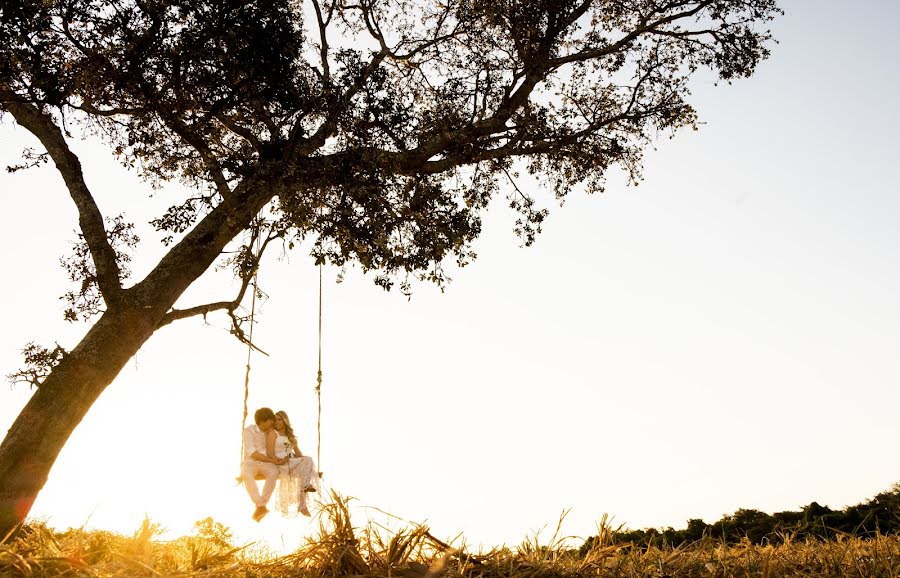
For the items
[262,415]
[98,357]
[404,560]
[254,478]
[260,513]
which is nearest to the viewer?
[404,560]

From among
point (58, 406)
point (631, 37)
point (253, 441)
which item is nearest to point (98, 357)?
point (58, 406)

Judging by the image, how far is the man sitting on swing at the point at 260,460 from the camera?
10.5 m

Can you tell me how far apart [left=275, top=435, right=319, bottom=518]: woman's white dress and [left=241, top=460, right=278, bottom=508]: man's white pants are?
5.1 inches

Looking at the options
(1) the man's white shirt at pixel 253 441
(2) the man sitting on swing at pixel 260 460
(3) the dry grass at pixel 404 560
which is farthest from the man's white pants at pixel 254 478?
(3) the dry grass at pixel 404 560

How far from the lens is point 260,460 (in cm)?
1073

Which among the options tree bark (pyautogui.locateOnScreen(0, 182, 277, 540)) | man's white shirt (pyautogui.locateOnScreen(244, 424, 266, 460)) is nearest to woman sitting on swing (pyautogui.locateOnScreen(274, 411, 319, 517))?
man's white shirt (pyautogui.locateOnScreen(244, 424, 266, 460))

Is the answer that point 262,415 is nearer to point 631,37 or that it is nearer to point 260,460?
point 260,460

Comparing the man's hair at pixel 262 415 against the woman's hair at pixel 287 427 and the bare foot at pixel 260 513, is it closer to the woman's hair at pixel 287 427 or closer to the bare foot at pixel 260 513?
the woman's hair at pixel 287 427

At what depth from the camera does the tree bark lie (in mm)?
8875

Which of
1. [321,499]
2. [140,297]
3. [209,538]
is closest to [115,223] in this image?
[140,297]

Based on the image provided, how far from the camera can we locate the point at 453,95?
13484 mm

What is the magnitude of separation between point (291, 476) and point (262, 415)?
0.95 meters

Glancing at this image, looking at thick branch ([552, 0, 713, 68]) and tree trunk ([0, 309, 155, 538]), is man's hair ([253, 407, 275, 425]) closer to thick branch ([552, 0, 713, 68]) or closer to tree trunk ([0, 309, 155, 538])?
tree trunk ([0, 309, 155, 538])

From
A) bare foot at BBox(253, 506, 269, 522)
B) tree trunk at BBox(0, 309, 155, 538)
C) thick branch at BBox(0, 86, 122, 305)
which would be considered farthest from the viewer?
bare foot at BBox(253, 506, 269, 522)
